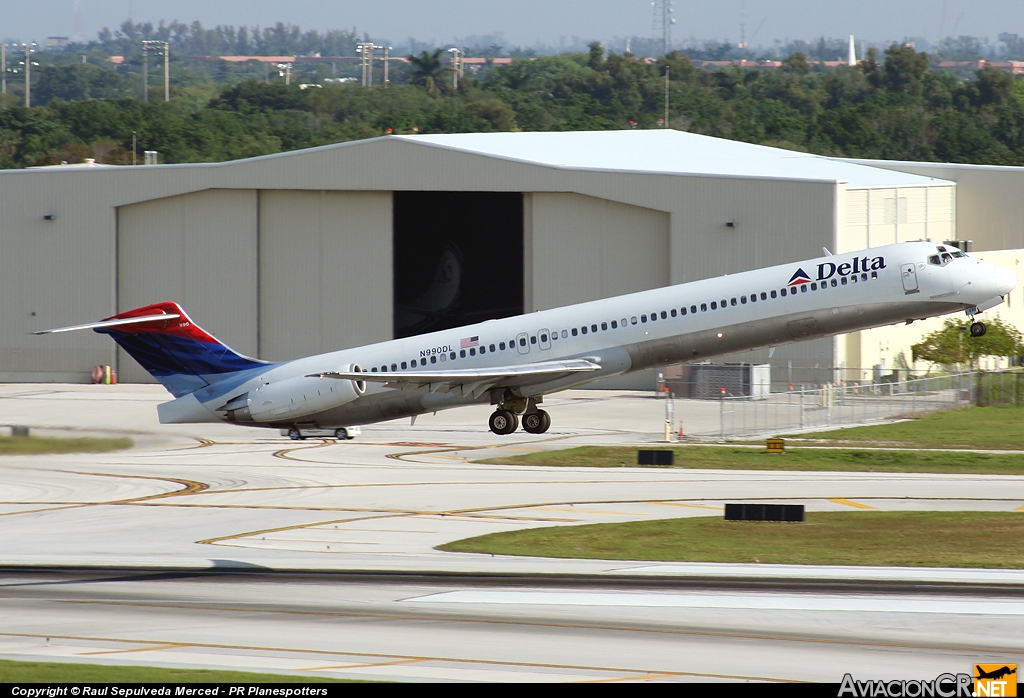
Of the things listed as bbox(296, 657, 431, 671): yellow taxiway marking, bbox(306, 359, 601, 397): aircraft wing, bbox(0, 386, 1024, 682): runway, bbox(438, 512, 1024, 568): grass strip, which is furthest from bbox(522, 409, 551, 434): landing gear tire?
bbox(296, 657, 431, 671): yellow taxiway marking

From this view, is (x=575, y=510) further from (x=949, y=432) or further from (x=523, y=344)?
(x=949, y=432)

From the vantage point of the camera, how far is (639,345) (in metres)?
46.2

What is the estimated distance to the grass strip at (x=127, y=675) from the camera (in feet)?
81.7

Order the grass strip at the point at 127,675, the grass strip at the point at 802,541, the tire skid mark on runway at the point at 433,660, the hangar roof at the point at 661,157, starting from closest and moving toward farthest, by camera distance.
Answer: the grass strip at the point at 127,675 → the tire skid mark on runway at the point at 433,660 → the grass strip at the point at 802,541 → the hangar roof at the point at 661,157

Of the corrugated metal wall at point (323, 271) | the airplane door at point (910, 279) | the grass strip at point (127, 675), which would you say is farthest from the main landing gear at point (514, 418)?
the corrugated metal wall at point (323, 271)

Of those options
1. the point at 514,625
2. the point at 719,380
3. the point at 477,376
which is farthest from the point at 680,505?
the point at 719,380

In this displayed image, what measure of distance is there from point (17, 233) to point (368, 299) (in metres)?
23.4

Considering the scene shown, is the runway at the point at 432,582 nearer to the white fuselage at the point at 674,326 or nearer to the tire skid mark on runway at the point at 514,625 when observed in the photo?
the tire skid mark on runway at the point at 514,625

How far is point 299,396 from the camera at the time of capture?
157 ft

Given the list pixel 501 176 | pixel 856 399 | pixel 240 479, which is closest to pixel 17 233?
pixel 501 176

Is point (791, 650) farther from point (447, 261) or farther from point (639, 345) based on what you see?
point (447, 261)

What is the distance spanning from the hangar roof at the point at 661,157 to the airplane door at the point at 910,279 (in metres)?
32.2

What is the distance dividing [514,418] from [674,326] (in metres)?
7.04

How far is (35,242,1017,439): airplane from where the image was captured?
147 feet
